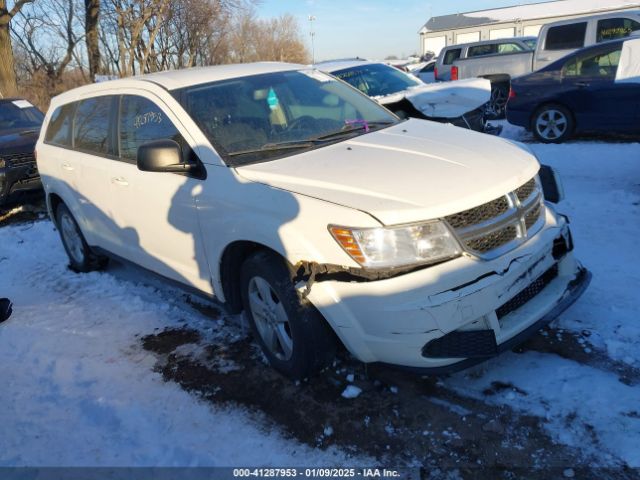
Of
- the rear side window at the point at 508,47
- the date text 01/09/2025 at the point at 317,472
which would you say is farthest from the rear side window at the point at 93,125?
the rear side window at the point at 508,47

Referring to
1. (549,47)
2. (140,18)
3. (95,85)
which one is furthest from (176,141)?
(140,18)

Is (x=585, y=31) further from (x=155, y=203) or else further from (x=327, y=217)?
(x=327, y=217)

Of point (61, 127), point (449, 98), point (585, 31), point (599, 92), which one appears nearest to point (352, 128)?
point (61, 127)

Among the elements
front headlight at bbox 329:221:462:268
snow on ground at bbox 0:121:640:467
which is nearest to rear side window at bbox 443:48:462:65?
snow on ground at bbox 0:121:640:467

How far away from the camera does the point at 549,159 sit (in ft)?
25.4

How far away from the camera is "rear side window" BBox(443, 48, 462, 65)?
15.4m

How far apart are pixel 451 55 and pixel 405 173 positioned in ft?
45.7

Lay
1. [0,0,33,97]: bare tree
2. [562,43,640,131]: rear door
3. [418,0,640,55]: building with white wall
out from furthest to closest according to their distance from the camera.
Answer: [418,0,640,55]: building with white wall < [0,0,33,97]: bare tree < [562,43,640,131]: rear door

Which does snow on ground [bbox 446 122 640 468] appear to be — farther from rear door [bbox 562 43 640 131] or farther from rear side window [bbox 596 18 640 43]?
rear side window [bbox 596 18 640 43]

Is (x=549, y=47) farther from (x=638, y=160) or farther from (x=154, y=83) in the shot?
(x=154, y=83)

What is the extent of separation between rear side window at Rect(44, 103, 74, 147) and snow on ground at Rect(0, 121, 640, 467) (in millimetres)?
1421

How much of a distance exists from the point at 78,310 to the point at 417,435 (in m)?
3.27

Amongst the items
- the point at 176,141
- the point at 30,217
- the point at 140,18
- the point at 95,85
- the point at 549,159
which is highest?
the point at 140,18

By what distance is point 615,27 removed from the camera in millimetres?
11758
